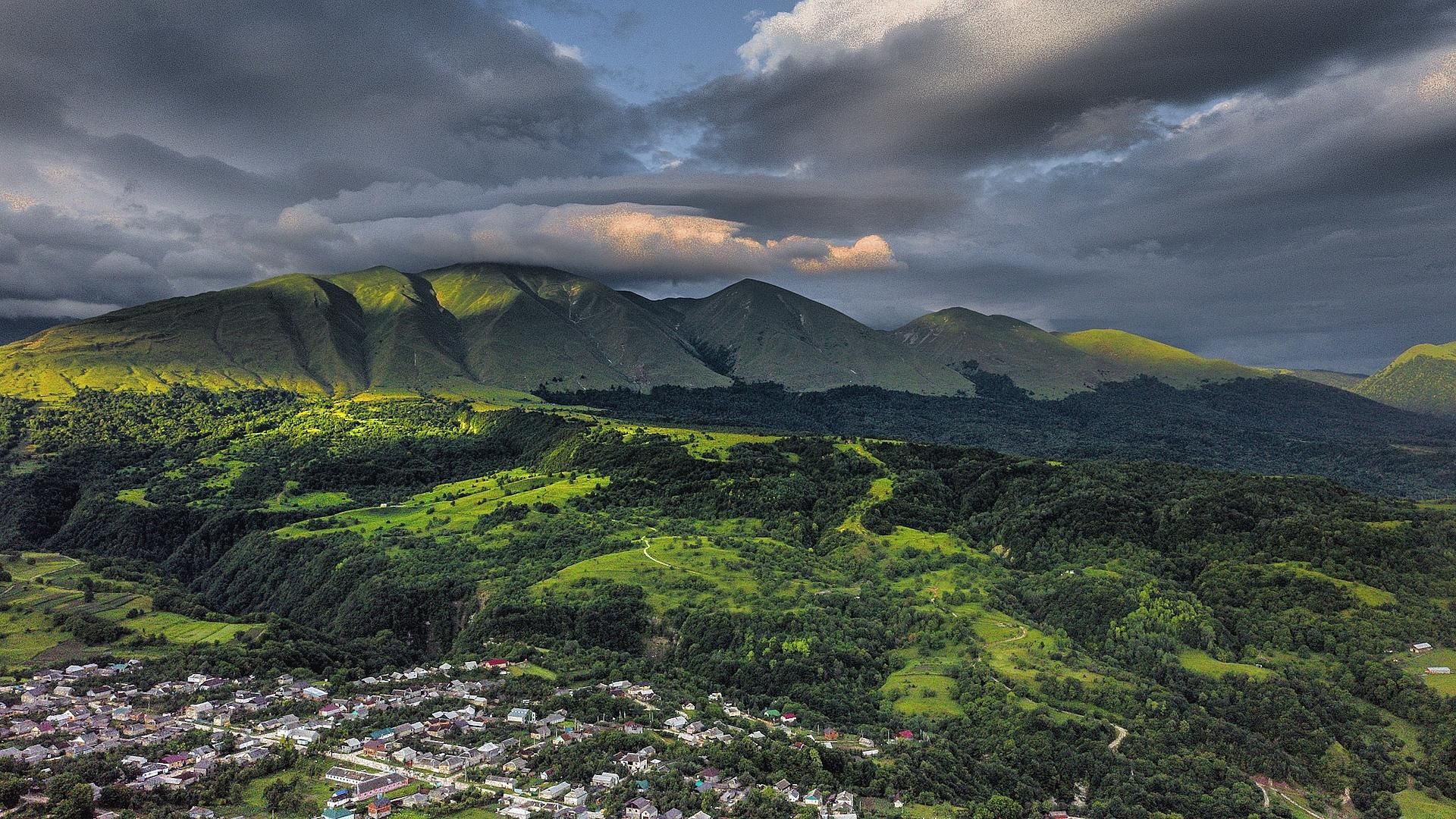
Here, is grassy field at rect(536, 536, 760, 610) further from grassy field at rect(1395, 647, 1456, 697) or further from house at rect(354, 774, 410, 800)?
grassy field at rect(1395, 647, 1456, 697)

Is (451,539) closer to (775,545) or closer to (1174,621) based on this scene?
(775,545)

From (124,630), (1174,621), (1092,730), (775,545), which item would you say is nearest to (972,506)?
(775,545)

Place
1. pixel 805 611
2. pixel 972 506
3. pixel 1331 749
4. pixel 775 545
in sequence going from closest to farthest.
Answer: pixel 1331 749, pixel 805 611, pixel 775 545, pixel 972 506

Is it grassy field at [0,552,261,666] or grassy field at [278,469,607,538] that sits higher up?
grassy field at [278,469,607,538]

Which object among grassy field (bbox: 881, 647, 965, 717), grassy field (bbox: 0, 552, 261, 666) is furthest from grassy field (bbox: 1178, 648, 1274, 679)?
grassy field (bbox: 0, 552, 261, 666)

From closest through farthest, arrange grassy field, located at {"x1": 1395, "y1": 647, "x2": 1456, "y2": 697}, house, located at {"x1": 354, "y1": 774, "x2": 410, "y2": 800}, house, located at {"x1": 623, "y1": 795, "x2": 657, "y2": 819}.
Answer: house, located at {"x1": 623, "y1": 795, "x2": 657, "y2": 819}, house, located at {"x1": 354, "y1": 774, "x2": 410, "y2": 800}, grassy field, located at {"x1": 1395, "y1": 647, "x2": 1456, "y2": 697}

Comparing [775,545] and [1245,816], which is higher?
[775,545]
